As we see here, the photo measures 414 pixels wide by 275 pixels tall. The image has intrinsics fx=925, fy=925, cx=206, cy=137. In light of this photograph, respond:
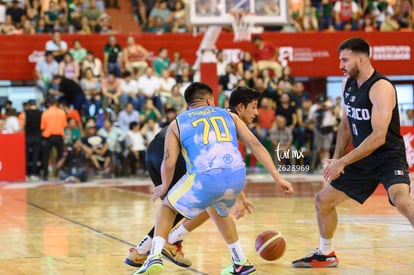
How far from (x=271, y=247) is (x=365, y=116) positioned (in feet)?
5.04

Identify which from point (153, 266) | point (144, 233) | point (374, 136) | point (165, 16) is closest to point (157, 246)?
point (153, 266)

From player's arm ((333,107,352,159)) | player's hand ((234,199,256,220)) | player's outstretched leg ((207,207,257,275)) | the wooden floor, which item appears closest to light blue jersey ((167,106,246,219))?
player's outstretched leg ((207,207,257,275))

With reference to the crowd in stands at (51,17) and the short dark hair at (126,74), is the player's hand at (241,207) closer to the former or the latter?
the short dark hair at (126,74)

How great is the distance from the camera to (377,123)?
27.4 feet

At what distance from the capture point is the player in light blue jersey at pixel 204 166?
792 cm

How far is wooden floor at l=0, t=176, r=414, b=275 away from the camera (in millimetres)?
9016

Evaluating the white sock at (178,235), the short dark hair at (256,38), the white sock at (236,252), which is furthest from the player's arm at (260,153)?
the short dark hair at (256,38)

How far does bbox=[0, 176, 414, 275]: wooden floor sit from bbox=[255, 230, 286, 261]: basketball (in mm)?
122

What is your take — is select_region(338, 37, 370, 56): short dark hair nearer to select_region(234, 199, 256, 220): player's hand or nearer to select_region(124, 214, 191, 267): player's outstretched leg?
select_region(234, 199, 256, 220): player's hand

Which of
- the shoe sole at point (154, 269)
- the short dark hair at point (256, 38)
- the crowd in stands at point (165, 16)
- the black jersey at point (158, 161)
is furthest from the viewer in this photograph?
the short dark hair at point (256, 38)

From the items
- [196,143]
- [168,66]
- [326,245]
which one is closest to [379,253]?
[326,245]

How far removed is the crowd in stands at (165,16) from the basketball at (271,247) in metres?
17.3

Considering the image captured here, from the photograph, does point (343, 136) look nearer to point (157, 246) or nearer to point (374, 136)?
point (374, 136)

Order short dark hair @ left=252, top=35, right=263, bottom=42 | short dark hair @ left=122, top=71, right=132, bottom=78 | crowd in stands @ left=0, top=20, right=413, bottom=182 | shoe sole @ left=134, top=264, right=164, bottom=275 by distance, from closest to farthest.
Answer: shoe sole @ left=134, top=264, right=164, bottom=275, crowd in stands @ left=0, top=20, right=413, bottom=182, short dark hair @ left=122, top=71, right=132, bottom=78, short dark hair @ left=252, top=35, right=263, bottom=42
